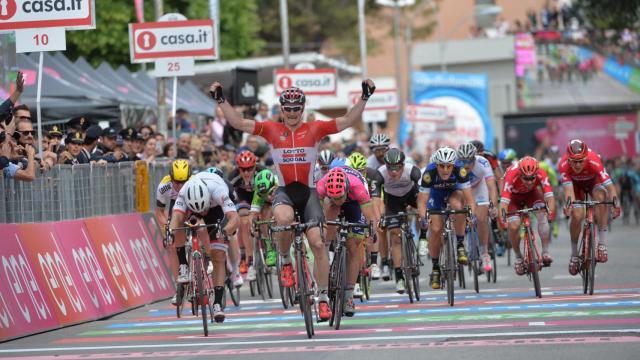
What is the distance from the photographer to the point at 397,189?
19.1 meters

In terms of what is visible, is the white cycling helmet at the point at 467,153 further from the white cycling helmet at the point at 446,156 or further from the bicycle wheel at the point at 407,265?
the bicycle wheel at the point at 407,265

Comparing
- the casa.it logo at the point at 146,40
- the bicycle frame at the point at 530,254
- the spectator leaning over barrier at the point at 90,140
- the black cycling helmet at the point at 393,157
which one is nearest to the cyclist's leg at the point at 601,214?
the bicycle frame at the point at 530,254

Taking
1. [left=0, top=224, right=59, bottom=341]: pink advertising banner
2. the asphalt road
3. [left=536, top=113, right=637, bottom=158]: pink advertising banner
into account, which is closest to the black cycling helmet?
the asphalt road

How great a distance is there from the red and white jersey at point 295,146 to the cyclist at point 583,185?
14.5 ft

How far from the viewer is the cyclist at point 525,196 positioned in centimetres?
1812

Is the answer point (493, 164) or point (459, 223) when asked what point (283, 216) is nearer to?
point (459, 223)

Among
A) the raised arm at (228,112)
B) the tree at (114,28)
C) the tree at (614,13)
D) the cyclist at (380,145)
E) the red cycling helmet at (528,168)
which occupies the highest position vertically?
the tree at (114,28)

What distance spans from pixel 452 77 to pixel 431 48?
20.3 meters

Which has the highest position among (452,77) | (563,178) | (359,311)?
(452,77)

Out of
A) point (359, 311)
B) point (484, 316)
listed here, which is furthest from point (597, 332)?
point (359, 311)

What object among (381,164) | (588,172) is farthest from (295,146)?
(381,164)

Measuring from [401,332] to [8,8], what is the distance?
22.3 ft

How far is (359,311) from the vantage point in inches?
649

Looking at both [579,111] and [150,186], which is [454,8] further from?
[150,186]
